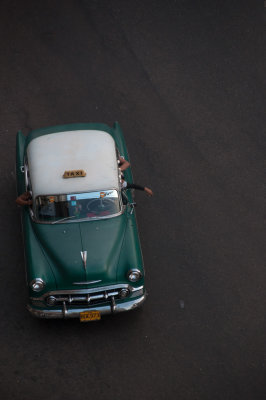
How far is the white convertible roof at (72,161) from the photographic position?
23.8ft

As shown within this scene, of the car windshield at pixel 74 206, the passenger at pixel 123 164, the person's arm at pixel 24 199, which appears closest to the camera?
the car windshield at pixel 74 206

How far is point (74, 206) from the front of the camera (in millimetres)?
7172

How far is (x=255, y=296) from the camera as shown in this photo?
776 centimetres

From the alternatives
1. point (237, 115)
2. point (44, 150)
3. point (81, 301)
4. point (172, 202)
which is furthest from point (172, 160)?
point (81, 301)

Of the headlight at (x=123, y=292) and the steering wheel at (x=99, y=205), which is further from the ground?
the steering wheel at (x=99, y=205)

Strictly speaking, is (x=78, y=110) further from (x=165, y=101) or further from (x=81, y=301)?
(x=81, y=301)

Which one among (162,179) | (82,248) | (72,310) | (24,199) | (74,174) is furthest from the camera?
(162,179)

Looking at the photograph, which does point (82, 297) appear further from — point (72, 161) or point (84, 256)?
point (72, 161)

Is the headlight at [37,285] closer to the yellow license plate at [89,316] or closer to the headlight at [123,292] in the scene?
the yellow license plate at [89,316]

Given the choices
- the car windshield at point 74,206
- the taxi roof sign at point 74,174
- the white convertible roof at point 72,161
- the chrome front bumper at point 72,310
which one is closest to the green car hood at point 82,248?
the car windshield at point 74,206

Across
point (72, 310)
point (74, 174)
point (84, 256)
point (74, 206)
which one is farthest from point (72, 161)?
point (72, 310)

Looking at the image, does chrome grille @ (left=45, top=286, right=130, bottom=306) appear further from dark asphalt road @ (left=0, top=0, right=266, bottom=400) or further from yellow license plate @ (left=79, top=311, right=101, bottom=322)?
dark asphalt road @ (left=0, top=0, right=266, bottom=400)

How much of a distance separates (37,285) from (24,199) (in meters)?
1.44

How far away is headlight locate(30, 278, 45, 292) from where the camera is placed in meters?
6.77
